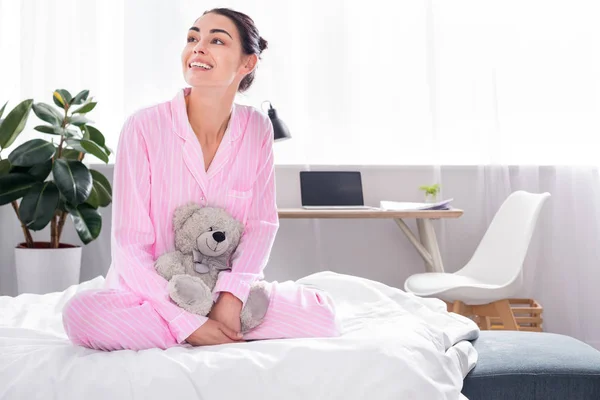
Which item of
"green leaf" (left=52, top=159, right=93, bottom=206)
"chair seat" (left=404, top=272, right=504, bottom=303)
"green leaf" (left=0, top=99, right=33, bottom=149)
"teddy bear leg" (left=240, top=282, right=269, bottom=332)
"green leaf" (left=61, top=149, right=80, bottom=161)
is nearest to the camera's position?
"teddy bear leg" (left=240, top=282, right=269, bottom=332)

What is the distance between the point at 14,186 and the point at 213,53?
5.80 ft

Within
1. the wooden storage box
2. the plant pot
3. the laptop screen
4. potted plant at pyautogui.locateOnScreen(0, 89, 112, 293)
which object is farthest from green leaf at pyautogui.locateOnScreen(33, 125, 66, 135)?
the wooden storage box

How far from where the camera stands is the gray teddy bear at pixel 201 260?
139cm

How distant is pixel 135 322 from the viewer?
1.32 metres

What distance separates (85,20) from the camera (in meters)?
3.55

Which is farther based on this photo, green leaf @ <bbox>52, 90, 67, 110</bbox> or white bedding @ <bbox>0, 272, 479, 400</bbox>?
green leaf @ <bbox>52, 90, 67, 110</bbox>

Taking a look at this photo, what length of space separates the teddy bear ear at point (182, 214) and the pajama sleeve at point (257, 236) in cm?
14

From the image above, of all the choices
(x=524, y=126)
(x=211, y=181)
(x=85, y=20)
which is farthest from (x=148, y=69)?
(x=211, y=181)

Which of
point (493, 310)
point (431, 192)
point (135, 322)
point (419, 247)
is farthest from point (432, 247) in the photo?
point (135, 322)

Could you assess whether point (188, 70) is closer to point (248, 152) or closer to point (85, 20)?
point (248, 152)

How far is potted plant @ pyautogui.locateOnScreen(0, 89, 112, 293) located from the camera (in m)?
2.91

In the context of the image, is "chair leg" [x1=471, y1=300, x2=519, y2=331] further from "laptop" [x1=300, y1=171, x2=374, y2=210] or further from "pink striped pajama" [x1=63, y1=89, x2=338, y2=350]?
"pink striped pajama" [x1=63, y1=89, x2=338, y2=350]

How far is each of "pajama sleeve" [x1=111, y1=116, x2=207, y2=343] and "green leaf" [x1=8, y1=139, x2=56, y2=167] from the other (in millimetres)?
1567

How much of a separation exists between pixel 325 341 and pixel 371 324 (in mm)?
295
